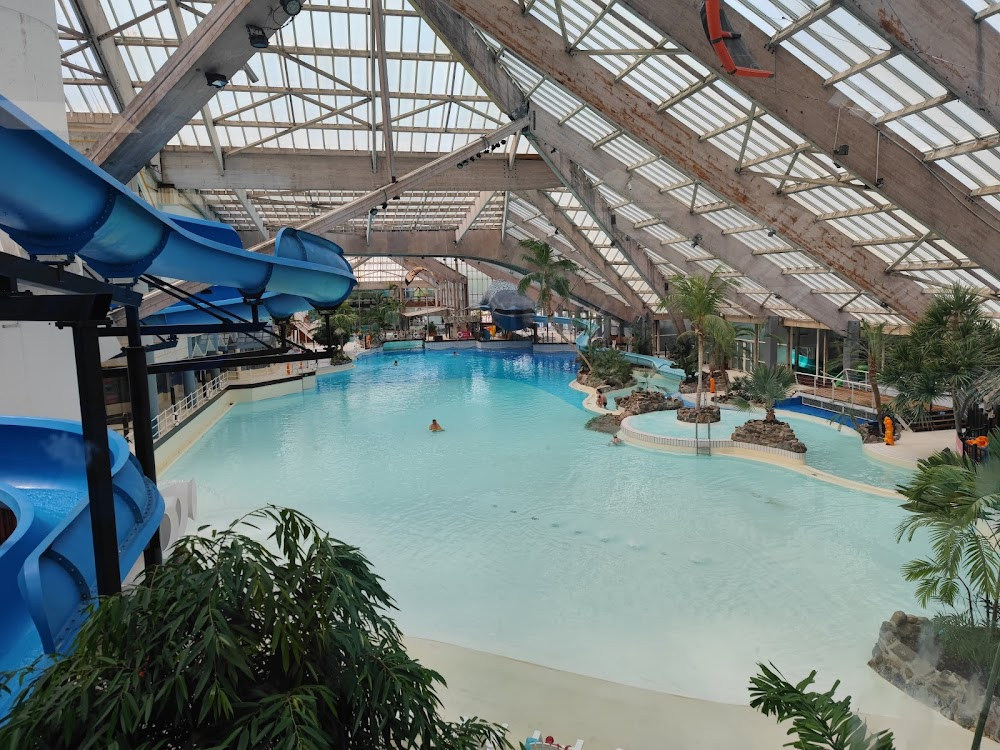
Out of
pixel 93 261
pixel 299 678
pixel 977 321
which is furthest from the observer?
pixel 977 321

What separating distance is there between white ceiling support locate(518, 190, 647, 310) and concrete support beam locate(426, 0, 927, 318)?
36.4 feet

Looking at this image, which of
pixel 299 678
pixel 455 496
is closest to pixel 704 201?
pixel 455 496

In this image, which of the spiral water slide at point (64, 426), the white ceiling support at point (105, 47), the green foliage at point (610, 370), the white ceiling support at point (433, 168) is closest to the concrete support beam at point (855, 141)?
the spiral water slide at point (64, 426)

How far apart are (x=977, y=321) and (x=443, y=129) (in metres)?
13.5

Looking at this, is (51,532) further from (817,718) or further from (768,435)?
(768,435)

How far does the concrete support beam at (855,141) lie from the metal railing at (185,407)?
1260 centimetres

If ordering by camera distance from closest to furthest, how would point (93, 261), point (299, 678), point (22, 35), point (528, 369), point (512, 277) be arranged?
point (299, 678)
point (93, 261)
point (22, 35)
point (528, 369)
point (512, 277)

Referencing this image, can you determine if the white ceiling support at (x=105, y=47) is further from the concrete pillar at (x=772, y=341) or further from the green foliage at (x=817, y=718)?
the concrete pillar at (x=772, y=341)

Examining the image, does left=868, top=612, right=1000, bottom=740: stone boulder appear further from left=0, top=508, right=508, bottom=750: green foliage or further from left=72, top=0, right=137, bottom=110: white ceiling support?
left=72, top=0, right=137, bottom=110: white ceiling support

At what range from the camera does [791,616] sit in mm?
6660

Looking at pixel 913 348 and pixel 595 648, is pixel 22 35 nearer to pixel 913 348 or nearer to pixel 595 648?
pixel 595 648

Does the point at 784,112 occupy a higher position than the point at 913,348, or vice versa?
the point at 784,112

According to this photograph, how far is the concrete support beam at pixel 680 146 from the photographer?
9.97 meters

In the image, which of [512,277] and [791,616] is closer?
[791,616]
